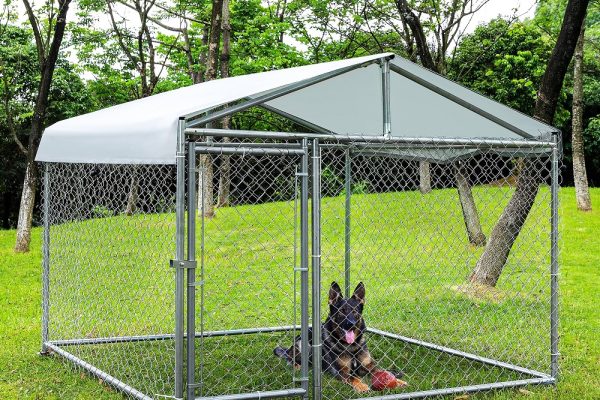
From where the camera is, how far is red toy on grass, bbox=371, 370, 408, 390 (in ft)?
17.8

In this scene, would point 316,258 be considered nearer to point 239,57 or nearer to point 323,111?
point 323,111

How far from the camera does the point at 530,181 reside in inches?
302

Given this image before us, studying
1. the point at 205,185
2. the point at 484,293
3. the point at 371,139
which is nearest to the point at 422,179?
the point at 484,293

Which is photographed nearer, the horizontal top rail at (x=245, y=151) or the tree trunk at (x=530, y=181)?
the horizontal top rail at (x=245, y=151)

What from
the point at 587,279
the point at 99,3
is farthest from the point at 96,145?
the point at 99,3

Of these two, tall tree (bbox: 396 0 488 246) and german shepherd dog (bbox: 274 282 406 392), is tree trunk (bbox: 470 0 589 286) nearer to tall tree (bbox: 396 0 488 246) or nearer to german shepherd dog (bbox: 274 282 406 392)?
tall tree (bbox: 396 0 488 246)

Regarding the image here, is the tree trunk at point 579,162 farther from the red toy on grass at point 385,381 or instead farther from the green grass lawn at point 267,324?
the red toy on grass at point 385,381

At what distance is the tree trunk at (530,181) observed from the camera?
25.7 feet

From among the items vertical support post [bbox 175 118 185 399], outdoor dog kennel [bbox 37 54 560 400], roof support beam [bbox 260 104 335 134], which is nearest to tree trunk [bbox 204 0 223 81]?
outdoor dog kennel [bbox 37 54 560 400]

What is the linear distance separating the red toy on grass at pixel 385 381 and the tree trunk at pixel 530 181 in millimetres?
2846

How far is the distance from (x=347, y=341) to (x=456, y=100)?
1.84 meters

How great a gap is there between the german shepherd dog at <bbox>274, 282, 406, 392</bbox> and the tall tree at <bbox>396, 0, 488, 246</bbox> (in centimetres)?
415

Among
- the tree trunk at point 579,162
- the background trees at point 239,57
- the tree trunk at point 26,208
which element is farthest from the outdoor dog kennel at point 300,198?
the background trees at point 239,57

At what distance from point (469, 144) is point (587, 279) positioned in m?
6.36
